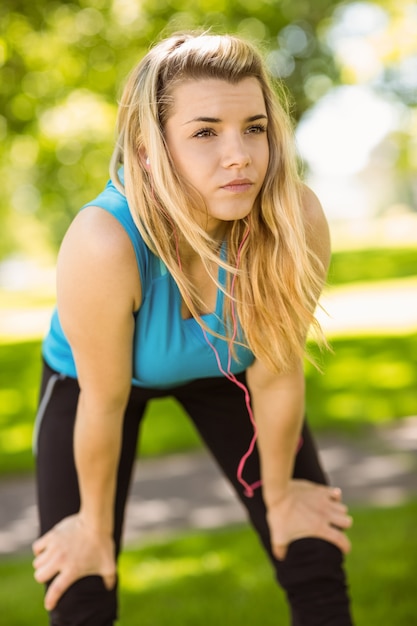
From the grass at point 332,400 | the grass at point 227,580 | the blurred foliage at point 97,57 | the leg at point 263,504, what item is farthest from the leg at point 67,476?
the blurred foliage at point 97,57

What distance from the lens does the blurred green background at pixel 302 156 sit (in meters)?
3.55

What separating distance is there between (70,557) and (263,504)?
22.8 inches

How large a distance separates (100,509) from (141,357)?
1.43 feet

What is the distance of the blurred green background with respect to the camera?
3.55m

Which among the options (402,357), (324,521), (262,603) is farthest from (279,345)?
(402,357)

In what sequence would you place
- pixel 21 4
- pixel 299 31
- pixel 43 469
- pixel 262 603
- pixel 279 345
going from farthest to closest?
1. pixel 299 31
2. pixel 21 4
3. pixel 262 603
4. pixel 43 469
5. pixel 279 345

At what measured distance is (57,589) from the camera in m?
2.27

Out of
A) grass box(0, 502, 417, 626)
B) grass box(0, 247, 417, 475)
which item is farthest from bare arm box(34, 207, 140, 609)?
grass box(0, 247, 417, 475)

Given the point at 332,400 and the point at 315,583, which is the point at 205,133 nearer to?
the point at 315,583

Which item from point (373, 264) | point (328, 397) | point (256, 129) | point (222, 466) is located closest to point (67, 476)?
point (222, 466)

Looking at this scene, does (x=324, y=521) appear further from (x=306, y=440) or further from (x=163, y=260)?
(x=163, y=260)

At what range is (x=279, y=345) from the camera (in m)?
2.26

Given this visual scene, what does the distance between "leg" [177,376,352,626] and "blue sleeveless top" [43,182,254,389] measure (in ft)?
0.52

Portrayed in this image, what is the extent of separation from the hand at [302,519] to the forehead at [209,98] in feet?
3.63
